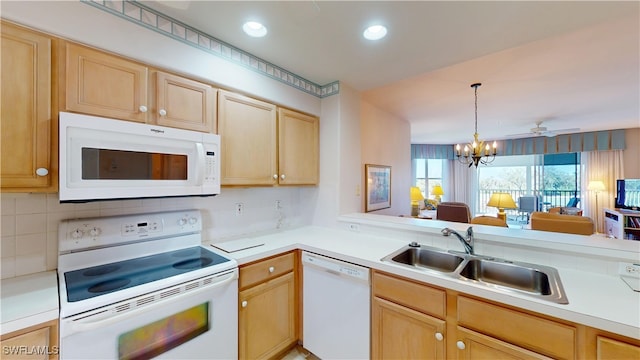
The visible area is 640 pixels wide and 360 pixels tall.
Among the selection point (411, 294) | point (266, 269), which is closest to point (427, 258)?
point (411, 294)

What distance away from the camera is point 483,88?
9.57 ft

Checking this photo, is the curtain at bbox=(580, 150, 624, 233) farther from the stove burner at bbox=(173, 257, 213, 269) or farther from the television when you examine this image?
the stove burner at bbox=(173, 257, 213, 269)

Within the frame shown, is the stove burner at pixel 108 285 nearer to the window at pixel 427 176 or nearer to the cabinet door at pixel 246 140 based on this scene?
the cabinet door at pixel 246 140

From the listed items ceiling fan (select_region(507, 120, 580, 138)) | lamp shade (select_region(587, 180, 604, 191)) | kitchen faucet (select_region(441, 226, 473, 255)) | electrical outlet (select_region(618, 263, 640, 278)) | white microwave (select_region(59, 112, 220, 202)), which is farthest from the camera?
lamp shade (select_region(587, 180, 604, 191))

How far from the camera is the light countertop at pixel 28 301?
913 mm

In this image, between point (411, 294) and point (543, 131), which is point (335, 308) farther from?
point (543, 131)

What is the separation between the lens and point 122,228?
149 centimetres

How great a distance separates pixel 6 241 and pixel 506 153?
8.49 m

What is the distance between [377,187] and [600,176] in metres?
5.91

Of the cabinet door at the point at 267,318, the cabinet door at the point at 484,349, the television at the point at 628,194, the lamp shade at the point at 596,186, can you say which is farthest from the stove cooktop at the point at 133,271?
the lamp shade at the point at 596,186

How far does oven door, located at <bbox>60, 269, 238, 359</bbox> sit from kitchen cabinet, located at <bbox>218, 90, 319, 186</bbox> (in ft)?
2.43

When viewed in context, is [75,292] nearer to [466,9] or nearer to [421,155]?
[466,9]

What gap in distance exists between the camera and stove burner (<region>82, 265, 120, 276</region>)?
130 centimetres

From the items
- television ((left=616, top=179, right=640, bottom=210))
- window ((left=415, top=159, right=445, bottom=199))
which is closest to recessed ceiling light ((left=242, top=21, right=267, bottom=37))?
window ((left=415, top=159, right=445, bottom=199))
